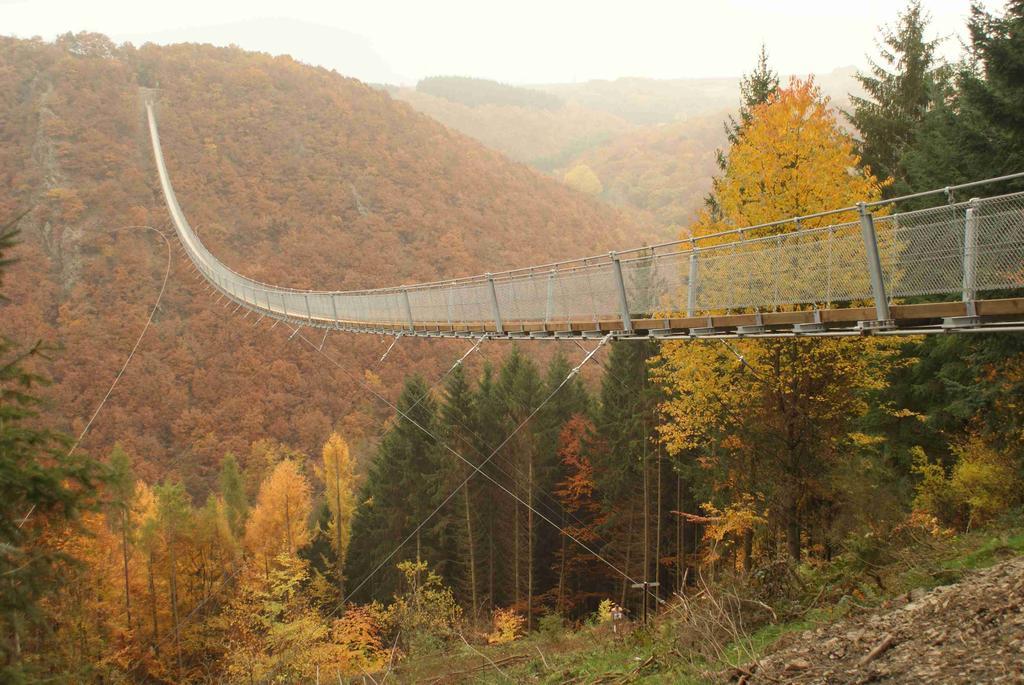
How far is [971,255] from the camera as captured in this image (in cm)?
558

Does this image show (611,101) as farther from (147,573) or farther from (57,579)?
(57,579)

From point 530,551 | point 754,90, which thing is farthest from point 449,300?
point 530,551

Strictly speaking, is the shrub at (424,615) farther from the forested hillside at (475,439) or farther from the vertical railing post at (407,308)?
the vertical railing post at (407,308)

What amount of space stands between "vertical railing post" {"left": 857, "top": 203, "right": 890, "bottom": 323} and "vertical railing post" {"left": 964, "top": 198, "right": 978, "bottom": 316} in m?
0.59

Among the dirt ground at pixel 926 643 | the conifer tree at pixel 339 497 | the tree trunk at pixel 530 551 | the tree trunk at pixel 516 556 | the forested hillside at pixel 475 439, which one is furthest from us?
the conifer tree at pixel 339 497

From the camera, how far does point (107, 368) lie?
134 feet

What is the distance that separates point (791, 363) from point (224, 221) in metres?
53.3

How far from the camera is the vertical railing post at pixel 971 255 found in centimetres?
549

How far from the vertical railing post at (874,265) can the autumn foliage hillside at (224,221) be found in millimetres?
28709

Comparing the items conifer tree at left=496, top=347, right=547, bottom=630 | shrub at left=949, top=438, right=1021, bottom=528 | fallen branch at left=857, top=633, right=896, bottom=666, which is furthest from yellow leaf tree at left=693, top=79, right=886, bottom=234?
conifer tree at left=496, top=347, right=547, bottom=630

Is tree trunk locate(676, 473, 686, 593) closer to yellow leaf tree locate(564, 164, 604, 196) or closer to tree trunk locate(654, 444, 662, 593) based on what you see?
tree trunk locate(654, 444, 662, 593)

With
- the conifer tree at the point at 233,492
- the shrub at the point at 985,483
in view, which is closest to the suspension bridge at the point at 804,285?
the shrub at the point at 985,483

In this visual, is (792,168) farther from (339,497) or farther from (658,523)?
(339,497)

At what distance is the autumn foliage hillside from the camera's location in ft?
137
